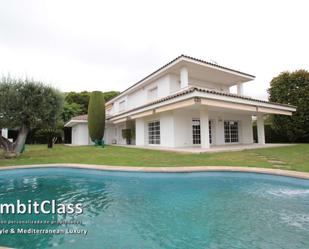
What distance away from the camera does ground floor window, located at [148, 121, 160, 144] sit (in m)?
21.7

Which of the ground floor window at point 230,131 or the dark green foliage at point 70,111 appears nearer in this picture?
the ground floor window at point 230,131

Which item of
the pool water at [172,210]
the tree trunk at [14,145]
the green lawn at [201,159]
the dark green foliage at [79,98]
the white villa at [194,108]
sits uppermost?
the dark green foliage at [79,98]

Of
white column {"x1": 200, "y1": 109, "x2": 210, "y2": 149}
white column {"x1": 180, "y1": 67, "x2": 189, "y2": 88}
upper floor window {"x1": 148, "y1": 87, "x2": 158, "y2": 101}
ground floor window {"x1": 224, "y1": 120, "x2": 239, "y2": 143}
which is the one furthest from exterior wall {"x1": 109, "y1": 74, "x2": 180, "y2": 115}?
ground floor window {"x1": 224, "y1": 120, "x2": 239, "y2": 143}

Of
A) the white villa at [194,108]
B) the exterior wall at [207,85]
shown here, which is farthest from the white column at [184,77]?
the exterior wall at [207,85]

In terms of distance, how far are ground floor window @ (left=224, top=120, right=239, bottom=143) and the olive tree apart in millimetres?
17231

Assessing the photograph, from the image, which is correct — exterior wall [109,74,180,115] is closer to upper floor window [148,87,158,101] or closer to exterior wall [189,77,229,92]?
upper floor window [148,87,158,101]

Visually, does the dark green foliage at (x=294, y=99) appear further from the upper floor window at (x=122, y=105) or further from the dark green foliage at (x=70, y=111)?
the dark green foliage at (x=70, y=111)

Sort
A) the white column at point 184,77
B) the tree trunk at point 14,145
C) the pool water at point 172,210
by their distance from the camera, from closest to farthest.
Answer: the pool water at point 172,210 < the tree trunk at point 14,145 < the white column at point 184,77

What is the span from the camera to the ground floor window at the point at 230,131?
74.2 ft

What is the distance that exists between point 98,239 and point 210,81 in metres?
23.2

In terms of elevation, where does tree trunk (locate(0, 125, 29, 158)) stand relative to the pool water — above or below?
above

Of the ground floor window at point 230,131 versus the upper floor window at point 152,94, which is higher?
the upper floor window at point 152,94

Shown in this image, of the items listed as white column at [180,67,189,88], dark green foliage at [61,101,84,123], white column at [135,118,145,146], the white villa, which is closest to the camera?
the white villa

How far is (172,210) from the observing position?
18.7 ft
